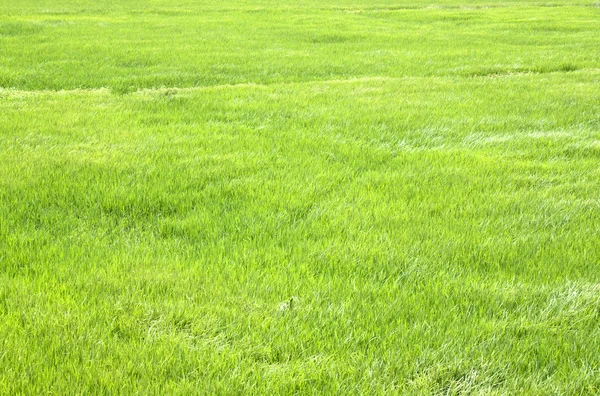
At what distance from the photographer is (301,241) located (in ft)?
13.5

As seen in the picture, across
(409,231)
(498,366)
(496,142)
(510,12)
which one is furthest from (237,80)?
(510,12)

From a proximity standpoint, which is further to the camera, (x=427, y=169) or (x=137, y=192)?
(x=427, y=169)

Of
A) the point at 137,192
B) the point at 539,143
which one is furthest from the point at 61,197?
the point at 539,143

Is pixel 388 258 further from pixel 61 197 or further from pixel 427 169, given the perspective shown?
pixel 61 197

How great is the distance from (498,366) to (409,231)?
160 cm

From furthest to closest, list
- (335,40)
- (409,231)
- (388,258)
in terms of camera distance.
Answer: (335,40) → (409,231) → (388,258)

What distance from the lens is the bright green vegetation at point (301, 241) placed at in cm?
273

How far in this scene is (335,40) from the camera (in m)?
20.1

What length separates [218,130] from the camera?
23.7 feet

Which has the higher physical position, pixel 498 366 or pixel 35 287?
pixel 35 287

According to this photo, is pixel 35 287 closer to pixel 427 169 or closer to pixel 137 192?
pixel 137 192

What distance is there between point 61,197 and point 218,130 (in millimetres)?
2749

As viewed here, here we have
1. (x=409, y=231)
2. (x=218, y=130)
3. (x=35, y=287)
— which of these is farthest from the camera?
(x=218, y=130)

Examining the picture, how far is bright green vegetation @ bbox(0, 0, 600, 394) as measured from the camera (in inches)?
108
